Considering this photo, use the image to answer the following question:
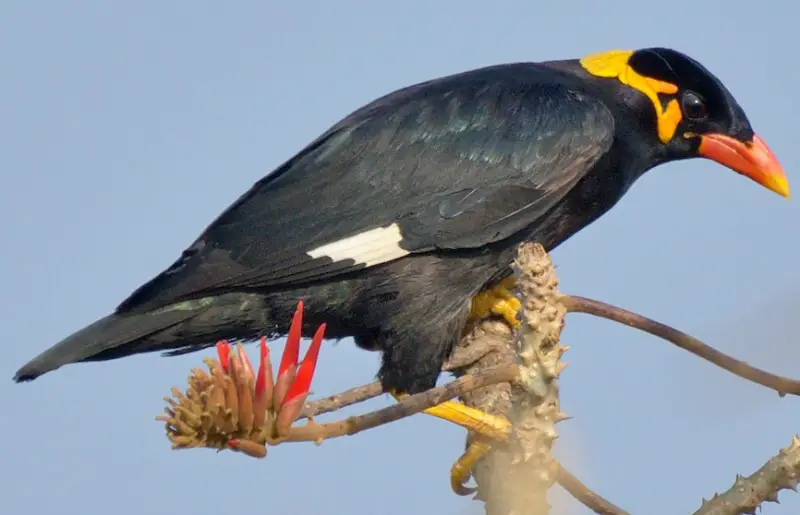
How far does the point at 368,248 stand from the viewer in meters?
4.29

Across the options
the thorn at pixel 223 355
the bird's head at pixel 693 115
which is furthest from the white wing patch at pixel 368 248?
the thorn at pixel 223 355

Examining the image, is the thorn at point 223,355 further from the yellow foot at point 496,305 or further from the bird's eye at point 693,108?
the bird's eye at point 693,108

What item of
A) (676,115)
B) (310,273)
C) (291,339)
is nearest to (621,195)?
(676,115)

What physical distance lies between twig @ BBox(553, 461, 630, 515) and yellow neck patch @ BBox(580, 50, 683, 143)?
2.07 m

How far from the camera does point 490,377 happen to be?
3070 millimetres

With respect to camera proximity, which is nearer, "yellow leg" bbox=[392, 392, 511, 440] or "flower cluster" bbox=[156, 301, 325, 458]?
"flower cluster" bbox=[156, 301, 325, 458]

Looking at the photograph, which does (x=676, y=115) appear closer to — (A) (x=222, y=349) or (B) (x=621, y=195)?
(B) (x=621, y=195)

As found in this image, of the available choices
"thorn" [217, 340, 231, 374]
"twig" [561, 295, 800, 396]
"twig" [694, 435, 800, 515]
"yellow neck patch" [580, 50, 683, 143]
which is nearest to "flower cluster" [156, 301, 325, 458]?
"thorn" [217, 340, 231, 374]

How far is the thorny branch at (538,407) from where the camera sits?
2.74m

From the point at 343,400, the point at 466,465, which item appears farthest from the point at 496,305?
the point at 343,400

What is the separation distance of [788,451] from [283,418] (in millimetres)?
1213

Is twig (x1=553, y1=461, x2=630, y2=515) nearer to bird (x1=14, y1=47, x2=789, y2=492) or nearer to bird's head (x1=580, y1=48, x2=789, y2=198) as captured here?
bird (x1=14, y1=47, x2=789, y2=492)

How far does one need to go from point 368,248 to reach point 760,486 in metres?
1.84

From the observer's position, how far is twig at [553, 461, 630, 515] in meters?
3.27
